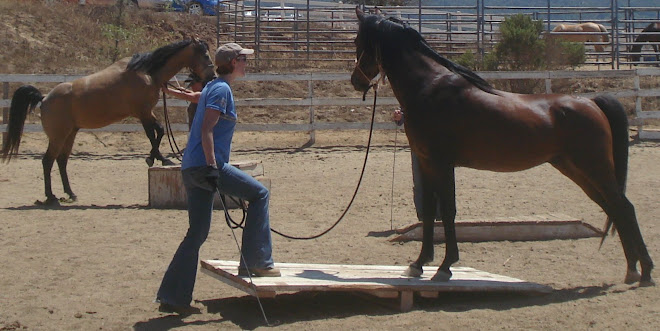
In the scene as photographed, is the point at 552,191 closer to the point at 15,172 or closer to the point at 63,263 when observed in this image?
the point at 63,263

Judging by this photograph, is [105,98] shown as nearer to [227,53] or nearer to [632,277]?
[227,53]

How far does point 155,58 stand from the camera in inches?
441

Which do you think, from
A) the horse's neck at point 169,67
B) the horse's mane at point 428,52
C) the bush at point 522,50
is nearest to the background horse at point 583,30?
the bush at point 522,50

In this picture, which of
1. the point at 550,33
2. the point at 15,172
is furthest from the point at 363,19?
the point at 550,33

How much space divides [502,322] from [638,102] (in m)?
12.3

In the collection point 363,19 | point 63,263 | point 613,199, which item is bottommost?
point 63,263

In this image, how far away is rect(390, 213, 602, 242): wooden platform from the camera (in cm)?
809

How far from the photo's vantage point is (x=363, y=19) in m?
6.61

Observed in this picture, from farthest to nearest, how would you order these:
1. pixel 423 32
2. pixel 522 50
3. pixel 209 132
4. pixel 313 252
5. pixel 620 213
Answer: pixel 423 32 → pixel 522 50 → pixel 313 252 → pixel 620 213 → pixel 209 132

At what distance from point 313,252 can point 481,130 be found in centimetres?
224

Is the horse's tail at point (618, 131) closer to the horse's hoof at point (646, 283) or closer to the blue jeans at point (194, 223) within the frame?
the horse's hoof at point (646, 283)

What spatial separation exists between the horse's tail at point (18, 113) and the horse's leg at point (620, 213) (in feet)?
24.9

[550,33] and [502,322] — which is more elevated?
[550,33]

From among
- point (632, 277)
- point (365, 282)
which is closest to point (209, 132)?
point (365, 282)
